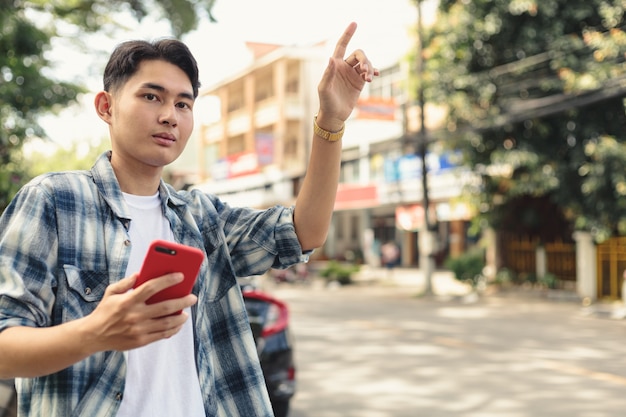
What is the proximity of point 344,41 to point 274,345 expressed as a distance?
3.57 meters

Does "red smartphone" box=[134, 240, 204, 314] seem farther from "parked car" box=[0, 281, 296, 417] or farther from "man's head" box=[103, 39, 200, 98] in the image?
"parked car" box=[0, 281, 296, 417]

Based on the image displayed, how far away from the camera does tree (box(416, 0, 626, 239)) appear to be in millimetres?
14266

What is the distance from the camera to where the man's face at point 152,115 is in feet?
4.93

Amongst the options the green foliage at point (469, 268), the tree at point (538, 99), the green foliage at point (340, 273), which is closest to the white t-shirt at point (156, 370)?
the tree at point (538, 99)

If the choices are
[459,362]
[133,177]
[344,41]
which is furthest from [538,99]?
[133,177]

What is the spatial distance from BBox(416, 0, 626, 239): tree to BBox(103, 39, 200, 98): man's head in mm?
13055

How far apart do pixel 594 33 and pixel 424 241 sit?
20.7 ft

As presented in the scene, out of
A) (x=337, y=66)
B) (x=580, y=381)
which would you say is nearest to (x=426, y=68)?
(x=580, y=381)

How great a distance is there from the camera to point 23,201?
139 centimetres

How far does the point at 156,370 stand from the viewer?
146cm

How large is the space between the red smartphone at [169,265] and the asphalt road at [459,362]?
485cm

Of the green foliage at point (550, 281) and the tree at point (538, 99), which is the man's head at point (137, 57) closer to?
the tree at point (538, 99)

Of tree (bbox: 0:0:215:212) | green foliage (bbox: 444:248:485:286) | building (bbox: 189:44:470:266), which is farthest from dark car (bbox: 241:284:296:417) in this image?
building (bbox: 189:44:470:266)

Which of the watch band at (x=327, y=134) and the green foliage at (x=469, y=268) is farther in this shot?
the green foliage at (x=469, y=268)
